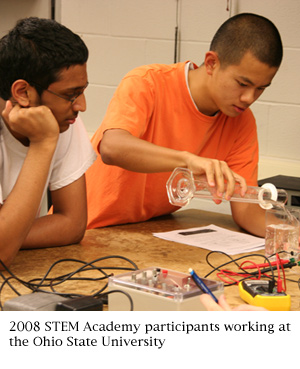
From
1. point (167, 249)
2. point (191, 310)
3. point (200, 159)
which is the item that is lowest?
point (167, 249)

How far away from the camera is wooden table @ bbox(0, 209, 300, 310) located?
1.27 m

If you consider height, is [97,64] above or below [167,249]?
above

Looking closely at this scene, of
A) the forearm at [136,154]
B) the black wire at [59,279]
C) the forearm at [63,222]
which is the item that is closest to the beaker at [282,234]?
the forearm at [136,154]

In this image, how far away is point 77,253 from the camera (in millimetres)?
1555

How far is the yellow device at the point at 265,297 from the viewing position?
1139 mm

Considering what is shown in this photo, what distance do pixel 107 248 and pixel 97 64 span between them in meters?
2.01

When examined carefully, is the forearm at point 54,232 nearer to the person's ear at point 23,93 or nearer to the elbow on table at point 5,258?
the elbow on table at point 5,258

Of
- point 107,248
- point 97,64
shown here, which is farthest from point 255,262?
point 97,64

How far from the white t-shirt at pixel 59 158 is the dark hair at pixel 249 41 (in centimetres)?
55

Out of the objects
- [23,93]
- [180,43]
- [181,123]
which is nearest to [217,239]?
[181,123]

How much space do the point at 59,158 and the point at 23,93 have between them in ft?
0.93

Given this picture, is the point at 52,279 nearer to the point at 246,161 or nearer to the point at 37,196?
the point at 37,196

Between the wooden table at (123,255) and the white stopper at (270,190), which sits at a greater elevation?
the white stopper at (270,190)

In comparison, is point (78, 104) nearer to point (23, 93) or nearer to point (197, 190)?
point (23, 93)
